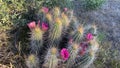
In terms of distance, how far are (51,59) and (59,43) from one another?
59cm

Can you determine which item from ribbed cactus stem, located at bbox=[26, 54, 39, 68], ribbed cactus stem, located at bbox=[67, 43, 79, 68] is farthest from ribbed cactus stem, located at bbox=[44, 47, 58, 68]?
ribbed cactus stem, located at bbox=[67, 43, 79, 68]

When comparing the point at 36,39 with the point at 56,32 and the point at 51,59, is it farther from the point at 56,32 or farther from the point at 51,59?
the point at 51,59

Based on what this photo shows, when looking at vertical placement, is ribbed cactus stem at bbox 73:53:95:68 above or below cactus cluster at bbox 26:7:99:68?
below

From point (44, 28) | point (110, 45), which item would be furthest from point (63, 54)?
point (110, 45)

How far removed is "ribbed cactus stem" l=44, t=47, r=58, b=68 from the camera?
3960 millimetres

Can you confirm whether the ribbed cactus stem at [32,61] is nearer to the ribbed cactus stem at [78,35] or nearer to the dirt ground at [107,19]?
the ribbed cactus stem at [78,35]

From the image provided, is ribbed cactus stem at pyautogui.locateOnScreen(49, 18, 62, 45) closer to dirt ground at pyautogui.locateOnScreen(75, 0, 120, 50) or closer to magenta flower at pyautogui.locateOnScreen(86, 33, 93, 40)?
magenta flower at pyautogui.locateOnScreen(86, 33, 93, 40)

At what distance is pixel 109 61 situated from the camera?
5.28m

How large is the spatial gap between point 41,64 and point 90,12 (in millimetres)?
2537

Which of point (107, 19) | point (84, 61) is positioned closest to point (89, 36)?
point (84, 61)

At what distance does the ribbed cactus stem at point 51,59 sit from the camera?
3960 millimetres

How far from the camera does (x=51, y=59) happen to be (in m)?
4.02

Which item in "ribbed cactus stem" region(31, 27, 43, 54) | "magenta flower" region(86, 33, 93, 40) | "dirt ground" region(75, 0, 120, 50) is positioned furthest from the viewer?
"dirt ground" region(75, 0, 120, 50)

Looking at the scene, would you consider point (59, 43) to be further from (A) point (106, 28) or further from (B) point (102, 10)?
(B) point (102, 10)
